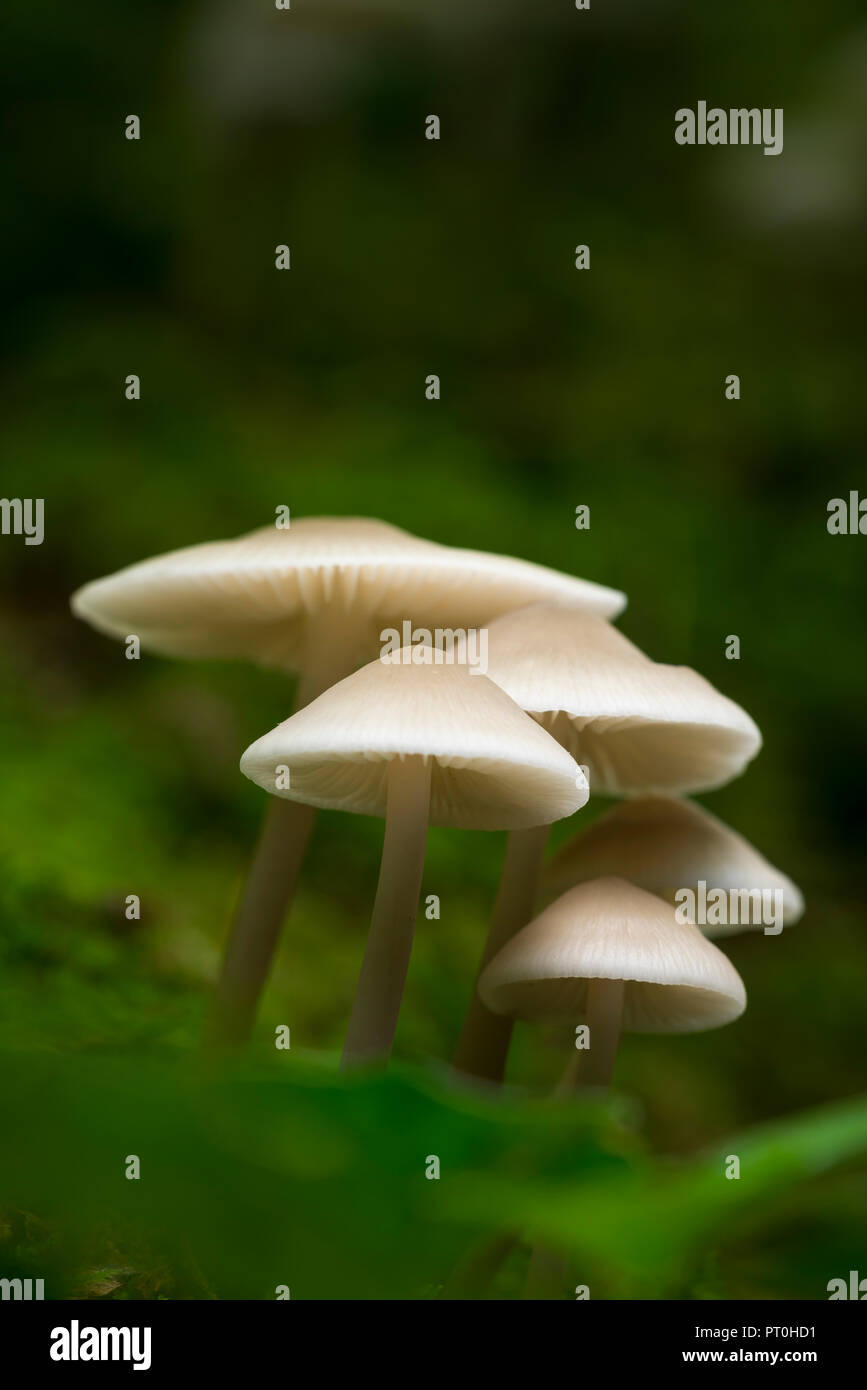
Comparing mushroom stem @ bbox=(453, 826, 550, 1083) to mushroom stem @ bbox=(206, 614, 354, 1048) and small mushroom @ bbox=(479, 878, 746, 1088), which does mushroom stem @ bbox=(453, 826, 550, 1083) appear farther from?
mushroom stem @ bbox=(206, 614, 354, 1048)

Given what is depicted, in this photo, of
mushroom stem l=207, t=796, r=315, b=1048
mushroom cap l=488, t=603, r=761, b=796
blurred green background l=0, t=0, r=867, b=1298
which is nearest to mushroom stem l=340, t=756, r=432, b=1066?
mushroom cap l=488, t=603, r=761, b=796

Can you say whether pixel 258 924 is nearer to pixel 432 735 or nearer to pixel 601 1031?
pixel 601 1031

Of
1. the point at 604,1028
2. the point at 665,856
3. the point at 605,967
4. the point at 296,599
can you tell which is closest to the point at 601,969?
the point at 605,967

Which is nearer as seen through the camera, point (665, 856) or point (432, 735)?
point (432, 735)

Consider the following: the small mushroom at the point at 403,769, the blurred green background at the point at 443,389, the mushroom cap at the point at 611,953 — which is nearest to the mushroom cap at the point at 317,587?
the small mushroom at the point at 403,769

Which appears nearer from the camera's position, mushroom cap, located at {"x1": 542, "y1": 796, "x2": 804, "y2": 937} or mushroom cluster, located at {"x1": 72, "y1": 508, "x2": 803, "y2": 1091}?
mushroom cluster, located at {"x1": 72, "y1": 508, "x2": 803, "y2": 1091}

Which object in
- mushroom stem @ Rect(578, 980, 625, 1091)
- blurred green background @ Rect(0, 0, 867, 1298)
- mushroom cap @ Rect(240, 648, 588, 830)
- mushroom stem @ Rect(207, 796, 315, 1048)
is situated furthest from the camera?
blurred green background @ Rect(0, 0, 867, 1298)
